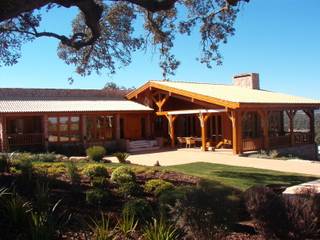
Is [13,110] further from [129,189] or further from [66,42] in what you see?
[129,189]

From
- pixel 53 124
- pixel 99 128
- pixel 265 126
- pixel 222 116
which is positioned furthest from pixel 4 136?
pixel 265 126

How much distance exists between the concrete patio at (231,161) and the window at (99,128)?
6083 mm

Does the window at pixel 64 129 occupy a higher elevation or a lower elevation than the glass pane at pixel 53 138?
higher

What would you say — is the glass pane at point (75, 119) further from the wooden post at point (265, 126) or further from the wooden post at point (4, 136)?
the wooden post at point (265, 126)

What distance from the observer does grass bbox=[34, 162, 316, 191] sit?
1388 centimetres

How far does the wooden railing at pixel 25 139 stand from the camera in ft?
87.0

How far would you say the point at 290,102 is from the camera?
28547 mm

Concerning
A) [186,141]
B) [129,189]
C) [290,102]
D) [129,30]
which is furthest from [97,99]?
[129,189]

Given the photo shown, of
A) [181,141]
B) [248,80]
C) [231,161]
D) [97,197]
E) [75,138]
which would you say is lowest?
[231,161]

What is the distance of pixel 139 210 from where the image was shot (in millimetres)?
7512

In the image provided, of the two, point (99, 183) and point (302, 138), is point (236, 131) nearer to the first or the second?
point (302, 138)

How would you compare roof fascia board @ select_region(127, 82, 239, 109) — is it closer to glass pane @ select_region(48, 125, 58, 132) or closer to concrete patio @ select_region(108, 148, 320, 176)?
concrete patio @ select_region(108, 148, 320, 176)

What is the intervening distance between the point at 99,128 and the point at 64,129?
303cm

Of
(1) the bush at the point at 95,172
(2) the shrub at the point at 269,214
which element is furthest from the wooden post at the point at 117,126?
(2) the shrub at the point at 269,214
